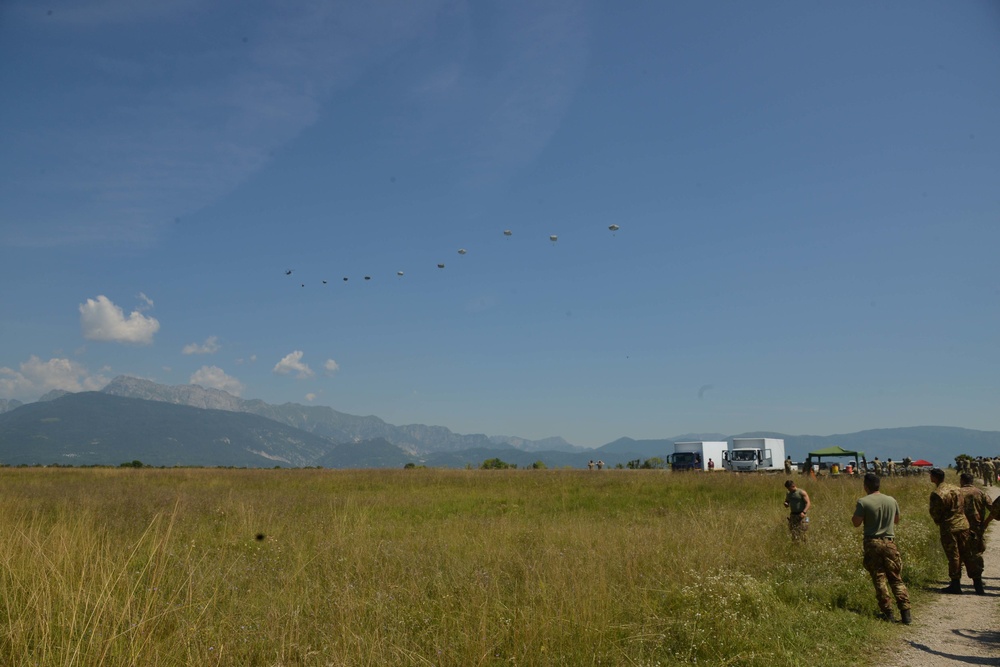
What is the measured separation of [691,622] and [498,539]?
16.9ft

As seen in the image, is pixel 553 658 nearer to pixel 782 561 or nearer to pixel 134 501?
pixel 782 561

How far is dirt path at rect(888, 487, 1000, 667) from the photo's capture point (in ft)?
21.8

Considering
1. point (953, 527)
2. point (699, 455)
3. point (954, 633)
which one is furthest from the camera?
point (699, 455)

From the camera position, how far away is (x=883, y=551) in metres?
8.65

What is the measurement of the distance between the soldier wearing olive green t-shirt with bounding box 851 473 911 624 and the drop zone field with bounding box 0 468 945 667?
38cm

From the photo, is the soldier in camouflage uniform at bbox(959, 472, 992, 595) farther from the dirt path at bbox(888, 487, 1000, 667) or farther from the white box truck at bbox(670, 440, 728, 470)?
the white box truck at bbox(670, 440, 728, 470)

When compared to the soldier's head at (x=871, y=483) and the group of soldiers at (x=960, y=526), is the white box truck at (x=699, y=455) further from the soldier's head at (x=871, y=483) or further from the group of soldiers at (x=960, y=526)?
the soldier's head at (x=871, y=483)

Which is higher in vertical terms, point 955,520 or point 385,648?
point 955,520

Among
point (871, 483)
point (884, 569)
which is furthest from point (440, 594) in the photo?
point (871, 483)

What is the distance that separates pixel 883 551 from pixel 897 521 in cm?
71

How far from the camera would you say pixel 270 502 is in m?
18.2

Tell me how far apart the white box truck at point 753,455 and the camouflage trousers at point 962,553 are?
45.7 m

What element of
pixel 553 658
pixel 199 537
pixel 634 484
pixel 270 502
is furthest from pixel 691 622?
pixel 634 484

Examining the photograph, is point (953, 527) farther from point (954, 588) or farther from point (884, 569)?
point (884, 569)
